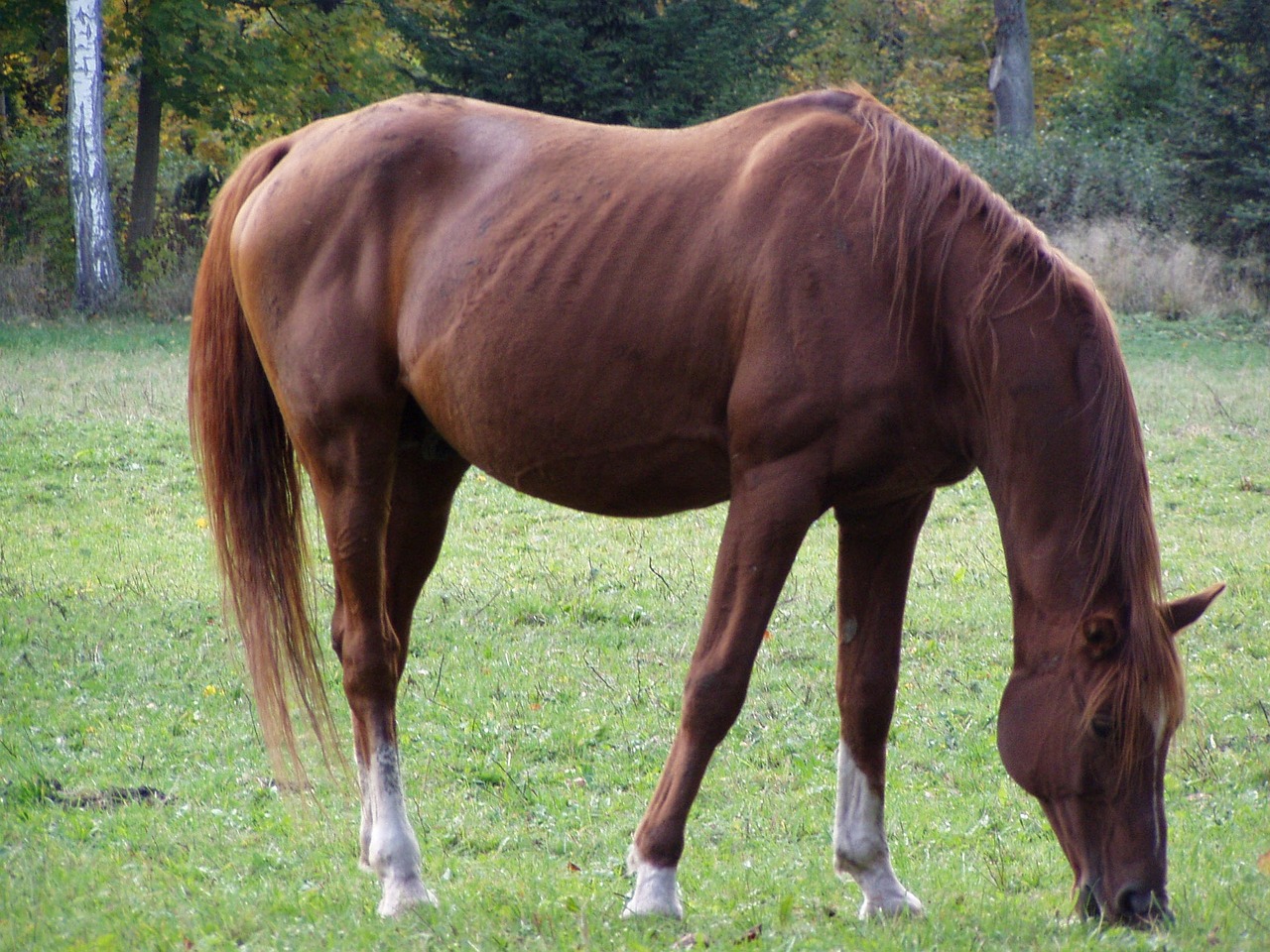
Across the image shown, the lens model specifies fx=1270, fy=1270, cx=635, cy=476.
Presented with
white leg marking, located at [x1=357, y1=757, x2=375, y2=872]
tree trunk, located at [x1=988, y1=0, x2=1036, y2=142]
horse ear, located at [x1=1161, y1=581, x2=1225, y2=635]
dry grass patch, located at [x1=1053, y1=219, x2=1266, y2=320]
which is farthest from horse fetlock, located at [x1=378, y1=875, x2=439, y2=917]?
tree trunk, located at [x1=988, y1=0, x2=1036, y2=142]

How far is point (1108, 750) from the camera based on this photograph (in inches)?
108

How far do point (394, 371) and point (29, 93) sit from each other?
21.8m

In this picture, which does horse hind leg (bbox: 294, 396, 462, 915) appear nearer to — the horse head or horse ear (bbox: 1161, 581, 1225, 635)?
the horse head

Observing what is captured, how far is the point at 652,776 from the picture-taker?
432cm

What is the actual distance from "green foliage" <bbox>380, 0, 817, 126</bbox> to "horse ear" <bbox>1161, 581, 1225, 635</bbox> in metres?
16.2

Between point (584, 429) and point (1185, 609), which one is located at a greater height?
point (584, 429)

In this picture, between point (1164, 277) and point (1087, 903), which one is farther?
point (1164, 277)

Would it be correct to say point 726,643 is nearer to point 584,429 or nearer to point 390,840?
point 584,429

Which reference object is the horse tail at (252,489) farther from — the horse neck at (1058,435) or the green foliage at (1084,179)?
the green foliage at (1084,179)

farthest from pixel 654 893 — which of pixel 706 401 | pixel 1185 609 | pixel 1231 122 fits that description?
pixel 1231 122

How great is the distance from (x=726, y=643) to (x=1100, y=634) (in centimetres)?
81

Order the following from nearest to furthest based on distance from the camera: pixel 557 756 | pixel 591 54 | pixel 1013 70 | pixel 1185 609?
pixel 1185 609
pixel 557 756
pixel 591 54
pixel 1013 70

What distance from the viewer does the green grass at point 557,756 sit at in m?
3.11

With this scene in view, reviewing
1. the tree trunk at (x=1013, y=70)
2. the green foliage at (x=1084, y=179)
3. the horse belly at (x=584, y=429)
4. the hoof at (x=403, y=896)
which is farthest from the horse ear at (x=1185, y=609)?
the tree trunk at (x=1013, y=70)
